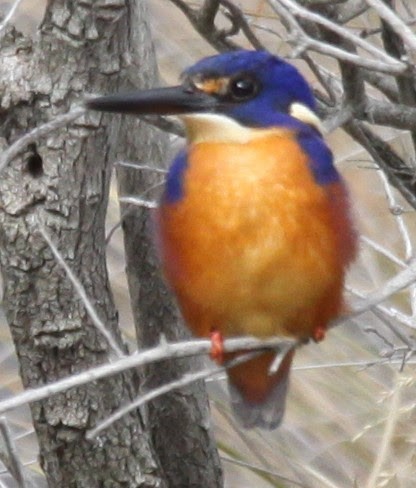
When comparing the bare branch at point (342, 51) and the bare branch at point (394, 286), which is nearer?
the bare branch at point (342, 51)

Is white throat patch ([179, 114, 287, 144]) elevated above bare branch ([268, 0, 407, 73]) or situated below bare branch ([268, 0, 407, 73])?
below

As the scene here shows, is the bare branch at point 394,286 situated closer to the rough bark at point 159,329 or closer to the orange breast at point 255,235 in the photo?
the orange breast at point 255,235

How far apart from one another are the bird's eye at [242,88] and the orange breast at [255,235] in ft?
0.29

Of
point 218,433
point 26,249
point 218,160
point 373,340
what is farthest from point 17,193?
point 373,340

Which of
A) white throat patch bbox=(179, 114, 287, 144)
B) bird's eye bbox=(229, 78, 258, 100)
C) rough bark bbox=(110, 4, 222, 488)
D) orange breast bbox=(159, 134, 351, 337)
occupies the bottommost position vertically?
rough bark bbox=(110, 4, 222, 488)

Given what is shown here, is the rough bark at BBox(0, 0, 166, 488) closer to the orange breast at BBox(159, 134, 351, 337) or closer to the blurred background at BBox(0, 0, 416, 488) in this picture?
the orange breast at BBox(159, 134, 351, 337)

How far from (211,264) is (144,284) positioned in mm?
678

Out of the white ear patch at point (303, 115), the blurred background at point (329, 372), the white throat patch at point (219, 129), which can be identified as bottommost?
the blurred background at point (329, 372)

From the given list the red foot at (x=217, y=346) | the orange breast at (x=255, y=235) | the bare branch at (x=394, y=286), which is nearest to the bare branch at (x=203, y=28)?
the orange breast at (x=255, y=235)

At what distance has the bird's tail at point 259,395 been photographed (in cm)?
254

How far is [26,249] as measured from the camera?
97.1 inches

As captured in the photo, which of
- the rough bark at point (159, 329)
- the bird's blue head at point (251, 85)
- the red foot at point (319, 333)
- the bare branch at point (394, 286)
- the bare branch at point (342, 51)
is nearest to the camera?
the bare branch at point (342, 51)

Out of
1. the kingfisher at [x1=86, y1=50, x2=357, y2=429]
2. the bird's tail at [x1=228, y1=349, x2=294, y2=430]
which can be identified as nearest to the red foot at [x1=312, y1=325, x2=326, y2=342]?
the kingfisher at [x1=86, y1=50, x2=357, y2=429]

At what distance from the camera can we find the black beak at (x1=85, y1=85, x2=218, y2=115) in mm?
2105
